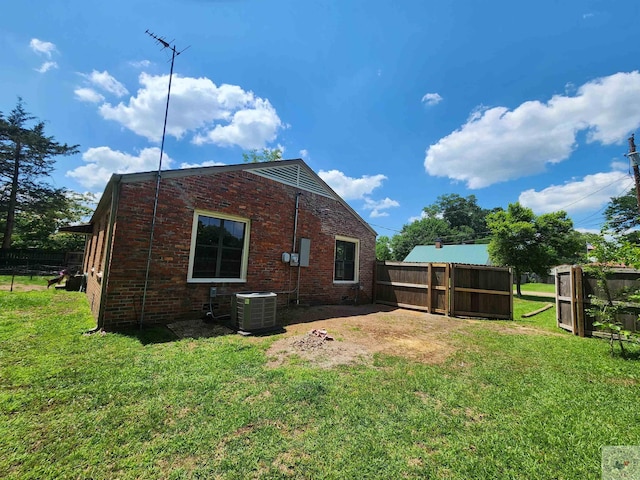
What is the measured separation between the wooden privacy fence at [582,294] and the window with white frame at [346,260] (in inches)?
237

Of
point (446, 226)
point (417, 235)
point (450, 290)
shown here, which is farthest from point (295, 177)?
point (446, 226)

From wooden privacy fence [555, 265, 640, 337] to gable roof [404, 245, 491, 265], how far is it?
Answer: 56.8ft

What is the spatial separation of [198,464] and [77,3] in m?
9.16

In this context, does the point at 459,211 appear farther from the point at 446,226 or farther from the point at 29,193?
the point at 29,193

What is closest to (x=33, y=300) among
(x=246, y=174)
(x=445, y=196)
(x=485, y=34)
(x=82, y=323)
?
(x=82, y=323)

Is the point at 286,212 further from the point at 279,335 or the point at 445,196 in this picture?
the point at 445,196

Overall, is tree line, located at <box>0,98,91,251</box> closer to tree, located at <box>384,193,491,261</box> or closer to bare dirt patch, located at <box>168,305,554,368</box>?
bare dirt patch, located at <box>168,305,554,368</box>

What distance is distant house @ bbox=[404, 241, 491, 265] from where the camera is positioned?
23.8 metres

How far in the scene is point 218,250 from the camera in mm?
6707

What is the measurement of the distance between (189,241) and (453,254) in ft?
82.7

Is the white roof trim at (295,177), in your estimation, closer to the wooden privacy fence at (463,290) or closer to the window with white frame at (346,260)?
the window with white frame at (346,260)

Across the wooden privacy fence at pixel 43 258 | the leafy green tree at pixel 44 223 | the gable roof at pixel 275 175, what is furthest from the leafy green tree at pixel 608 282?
the leafy green tree at pixel 44 223

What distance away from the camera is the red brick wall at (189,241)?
5234 mm

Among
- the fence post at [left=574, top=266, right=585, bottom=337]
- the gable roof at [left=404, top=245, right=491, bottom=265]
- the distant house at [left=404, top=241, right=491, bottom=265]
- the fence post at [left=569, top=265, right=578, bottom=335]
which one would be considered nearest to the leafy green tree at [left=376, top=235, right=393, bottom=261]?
the distant house at [left=404, top=241, right=491, bottom=265]
